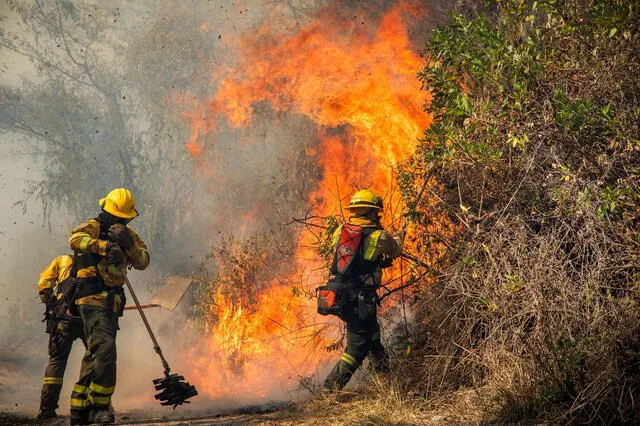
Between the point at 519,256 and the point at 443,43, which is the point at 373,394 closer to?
the point at 519,256

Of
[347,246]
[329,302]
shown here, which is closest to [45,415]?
[329,302]

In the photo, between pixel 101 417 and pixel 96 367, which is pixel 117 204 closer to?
pixel 96 367

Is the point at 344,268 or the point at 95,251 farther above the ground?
the point at 95,251

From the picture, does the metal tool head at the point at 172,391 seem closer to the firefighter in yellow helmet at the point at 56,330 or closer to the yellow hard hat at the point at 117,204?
the firefighter in yellow helmet at the point at 56,330

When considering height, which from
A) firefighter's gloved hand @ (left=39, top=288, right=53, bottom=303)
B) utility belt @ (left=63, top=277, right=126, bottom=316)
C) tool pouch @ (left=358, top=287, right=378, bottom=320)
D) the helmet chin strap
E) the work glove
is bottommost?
tool pouch @ (left=358, top=287, right=378, bottom=320)

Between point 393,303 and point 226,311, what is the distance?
3027 millimetres

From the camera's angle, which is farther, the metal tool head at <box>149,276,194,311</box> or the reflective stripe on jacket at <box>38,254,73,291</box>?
the metal tool head at <box>149,276,194,311</box>

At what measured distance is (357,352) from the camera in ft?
21.6

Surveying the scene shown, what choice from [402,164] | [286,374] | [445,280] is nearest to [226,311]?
[286,374]

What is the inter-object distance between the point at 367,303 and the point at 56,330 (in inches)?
140

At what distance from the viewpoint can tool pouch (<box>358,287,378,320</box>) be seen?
6559 millimetres

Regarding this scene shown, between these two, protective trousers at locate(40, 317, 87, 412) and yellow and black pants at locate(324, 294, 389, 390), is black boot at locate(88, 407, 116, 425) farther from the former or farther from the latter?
yellow and black pants at locate(324, 294, 389, 390)

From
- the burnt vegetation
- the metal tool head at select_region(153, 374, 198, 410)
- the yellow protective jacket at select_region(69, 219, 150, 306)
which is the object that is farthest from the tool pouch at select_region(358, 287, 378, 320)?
the yellow protective jacket at select_region(69, 219, 150, 306)

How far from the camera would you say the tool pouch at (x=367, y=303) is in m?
6.56
